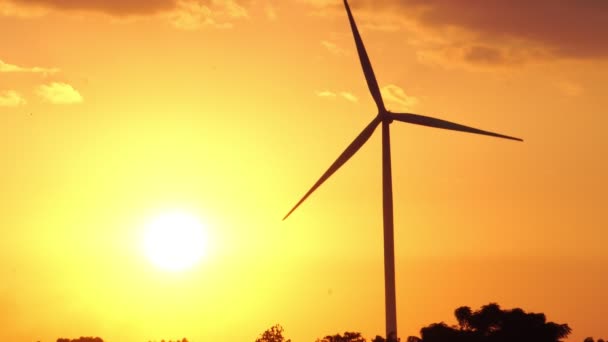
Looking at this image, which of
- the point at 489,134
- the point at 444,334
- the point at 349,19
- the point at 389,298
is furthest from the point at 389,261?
the point at 444,334

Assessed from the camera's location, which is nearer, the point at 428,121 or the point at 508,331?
the point at 428,121

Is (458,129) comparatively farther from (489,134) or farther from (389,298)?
(389,298)

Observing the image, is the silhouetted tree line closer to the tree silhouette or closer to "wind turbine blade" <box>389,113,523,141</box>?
the tree silhouette

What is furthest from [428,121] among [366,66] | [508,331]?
[508,331]

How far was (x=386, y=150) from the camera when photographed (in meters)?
150

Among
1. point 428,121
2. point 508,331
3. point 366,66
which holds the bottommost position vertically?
point 508,331

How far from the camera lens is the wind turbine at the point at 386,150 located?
480 feet

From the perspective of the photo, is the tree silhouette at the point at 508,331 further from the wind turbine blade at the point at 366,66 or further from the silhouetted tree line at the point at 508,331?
the wind turbine blade at the point at 366,66

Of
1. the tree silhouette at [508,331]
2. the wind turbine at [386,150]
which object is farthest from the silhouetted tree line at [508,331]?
the wind turbine at [386,150]

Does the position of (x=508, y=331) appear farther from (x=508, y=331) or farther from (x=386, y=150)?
(x=386, y=150)

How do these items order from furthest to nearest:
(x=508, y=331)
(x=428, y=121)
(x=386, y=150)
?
(x=508, y=331) → (x=428, y=121) → (x=386, y=150)

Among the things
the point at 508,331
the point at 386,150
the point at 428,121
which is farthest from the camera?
the point at 508,331

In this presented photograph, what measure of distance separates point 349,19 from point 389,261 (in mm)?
32578

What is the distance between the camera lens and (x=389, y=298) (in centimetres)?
14762
